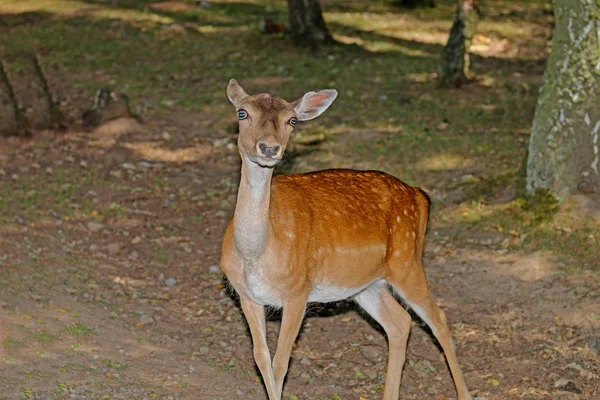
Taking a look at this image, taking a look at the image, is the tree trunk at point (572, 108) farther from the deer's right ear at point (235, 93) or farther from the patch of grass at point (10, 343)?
the patch of grass at point (10, 343)

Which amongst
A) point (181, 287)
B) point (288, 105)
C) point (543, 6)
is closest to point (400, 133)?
point (181, 287)

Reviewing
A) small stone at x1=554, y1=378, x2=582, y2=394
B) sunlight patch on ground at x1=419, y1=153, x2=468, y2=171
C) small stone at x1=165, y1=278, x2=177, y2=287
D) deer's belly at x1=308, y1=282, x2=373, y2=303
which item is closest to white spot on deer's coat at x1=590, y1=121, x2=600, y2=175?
sunlight patch on ground at x1=419, y1=153, x2=468, y2=171

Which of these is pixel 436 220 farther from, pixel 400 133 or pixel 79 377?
pixel 79 377

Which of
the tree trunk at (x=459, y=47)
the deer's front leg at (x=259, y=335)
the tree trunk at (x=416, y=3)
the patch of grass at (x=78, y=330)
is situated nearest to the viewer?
the deer's front leg at (x=259, y=335)

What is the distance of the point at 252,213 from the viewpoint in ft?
19.6

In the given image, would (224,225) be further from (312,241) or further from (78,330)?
(312,241)

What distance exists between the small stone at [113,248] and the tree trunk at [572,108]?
171 inches

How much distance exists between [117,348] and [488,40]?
12983 millimetres

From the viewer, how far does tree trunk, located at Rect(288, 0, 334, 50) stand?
671 inches

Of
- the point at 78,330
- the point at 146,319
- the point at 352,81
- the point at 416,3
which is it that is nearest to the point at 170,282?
the point at 146,319

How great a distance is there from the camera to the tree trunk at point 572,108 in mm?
9234

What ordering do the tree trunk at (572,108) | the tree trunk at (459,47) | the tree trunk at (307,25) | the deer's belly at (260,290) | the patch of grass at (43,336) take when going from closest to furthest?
the deer's belly at (260,290) < the patch of grass at (43,336) < the tree trunk at (572,108) < the tree trunk at (459,47) < the tree trunk at (307,25)

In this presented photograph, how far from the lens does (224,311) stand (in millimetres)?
8438

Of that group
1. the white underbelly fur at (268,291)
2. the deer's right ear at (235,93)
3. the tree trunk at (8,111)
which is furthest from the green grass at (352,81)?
the deer's right ear at (235,93)
